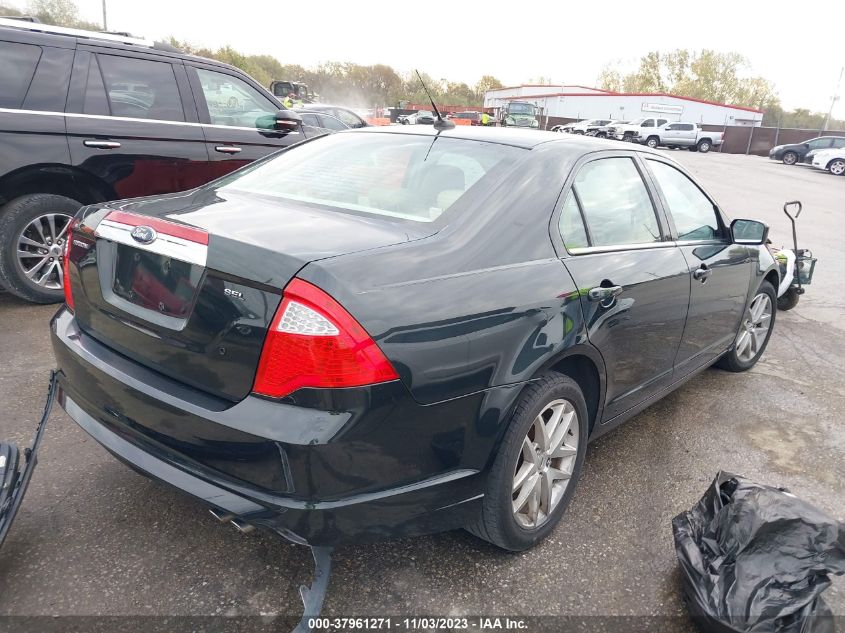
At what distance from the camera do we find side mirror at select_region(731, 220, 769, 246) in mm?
3436

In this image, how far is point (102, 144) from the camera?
4.61m

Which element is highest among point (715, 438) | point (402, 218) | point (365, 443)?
point (402, 218)

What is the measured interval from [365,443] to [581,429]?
3.72ft

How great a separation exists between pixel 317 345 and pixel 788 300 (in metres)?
5.82

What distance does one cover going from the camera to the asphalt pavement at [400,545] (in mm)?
2066

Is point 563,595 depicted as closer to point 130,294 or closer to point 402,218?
point 402,218

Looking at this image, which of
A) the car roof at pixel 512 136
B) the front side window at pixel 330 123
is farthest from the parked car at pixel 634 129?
the car roof at pixel 512 136

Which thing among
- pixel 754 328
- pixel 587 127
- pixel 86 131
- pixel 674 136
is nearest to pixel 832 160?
pixel 674 136

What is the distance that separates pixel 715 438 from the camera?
343 centimetres

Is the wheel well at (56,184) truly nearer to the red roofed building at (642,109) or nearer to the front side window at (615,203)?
the front side window at (615,203)

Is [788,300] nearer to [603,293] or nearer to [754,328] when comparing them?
[754,328]

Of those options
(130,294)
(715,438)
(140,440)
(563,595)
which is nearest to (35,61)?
(130,294)

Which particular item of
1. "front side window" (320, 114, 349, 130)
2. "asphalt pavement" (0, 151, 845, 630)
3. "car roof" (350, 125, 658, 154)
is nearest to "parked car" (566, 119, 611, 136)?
"front side window" (320, 114, 349, 130)

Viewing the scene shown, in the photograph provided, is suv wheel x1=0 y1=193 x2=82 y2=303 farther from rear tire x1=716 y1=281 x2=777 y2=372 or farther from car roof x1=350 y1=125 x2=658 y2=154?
rear tire x1=716 y1=281 x2=777 y2=372
